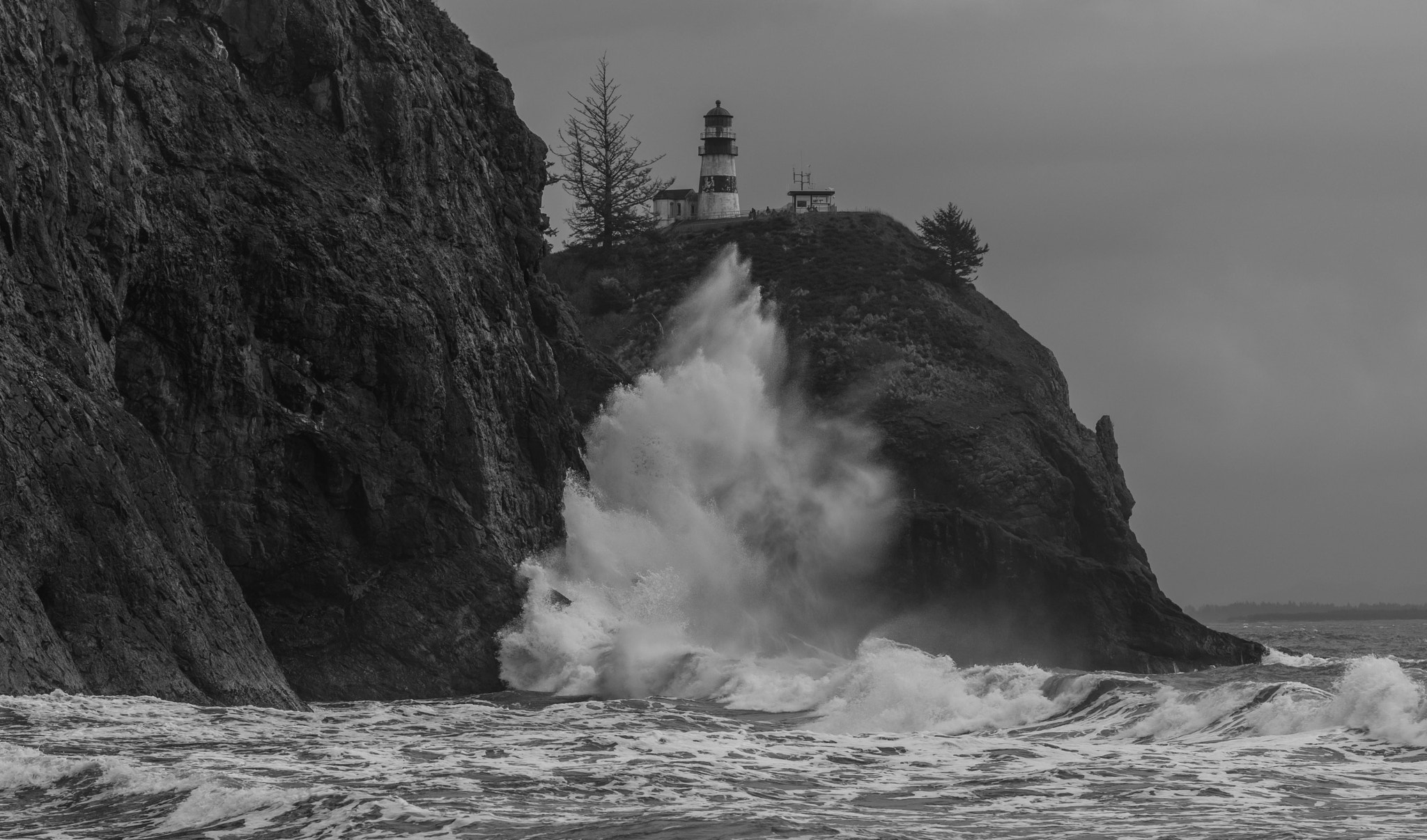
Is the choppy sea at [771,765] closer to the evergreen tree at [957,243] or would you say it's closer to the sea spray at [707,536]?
the sea spray at [707,536]

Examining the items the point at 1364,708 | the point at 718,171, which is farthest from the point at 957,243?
the point at 1364,708

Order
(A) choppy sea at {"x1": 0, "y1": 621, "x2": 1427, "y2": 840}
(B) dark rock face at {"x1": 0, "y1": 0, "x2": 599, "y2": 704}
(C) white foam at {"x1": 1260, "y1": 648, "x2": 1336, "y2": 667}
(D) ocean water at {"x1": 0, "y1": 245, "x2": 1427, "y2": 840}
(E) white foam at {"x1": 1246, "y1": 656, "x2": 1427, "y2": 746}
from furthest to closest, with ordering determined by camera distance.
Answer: (C) white foam at {"x1": 1260, "y1": 648, "x2": 1336, "y2": 667} < (B) dark rock face at {"x1": 0, "y1": 0, "x2": 599, "y2": 704} < (E) white foam at {"x1": 1246, "y1": 656, "x2": 1427, "y2": 746} < (D) ocean water at {"x1": 0, "y1": 245, "x2": 1427, "y2": 840} < (A) choppy sea at {"x1": 0, "y1": 621, "x2": 1427, "y2": 840}

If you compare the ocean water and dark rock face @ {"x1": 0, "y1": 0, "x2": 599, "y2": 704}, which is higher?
dark rock face @ {"x1": 0, "y1": 0, "x2": 599, "y2": 704}

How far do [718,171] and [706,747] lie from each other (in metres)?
71.7

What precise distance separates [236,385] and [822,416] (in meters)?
34.5

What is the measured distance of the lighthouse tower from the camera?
324 ft

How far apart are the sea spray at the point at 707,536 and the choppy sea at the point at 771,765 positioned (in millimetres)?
7133

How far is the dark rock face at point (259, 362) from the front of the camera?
3169 cm

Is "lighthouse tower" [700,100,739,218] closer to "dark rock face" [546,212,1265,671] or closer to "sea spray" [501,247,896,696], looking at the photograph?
"dark rock face" [546,212,1265,671]

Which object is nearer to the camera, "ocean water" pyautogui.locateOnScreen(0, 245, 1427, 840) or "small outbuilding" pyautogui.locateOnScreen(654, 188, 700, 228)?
"ocean water" pyautogui.locateOnScreen(0, 245, 1427, 840)

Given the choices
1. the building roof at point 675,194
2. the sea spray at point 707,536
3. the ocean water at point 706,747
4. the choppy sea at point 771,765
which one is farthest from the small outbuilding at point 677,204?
the choppy sea at point 771,765

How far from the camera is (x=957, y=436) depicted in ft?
222

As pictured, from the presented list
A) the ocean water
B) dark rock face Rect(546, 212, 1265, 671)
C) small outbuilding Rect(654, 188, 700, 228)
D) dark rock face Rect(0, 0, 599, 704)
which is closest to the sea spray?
the ocean water

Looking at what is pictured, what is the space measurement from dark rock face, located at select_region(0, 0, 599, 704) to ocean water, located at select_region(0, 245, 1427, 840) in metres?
1.97
